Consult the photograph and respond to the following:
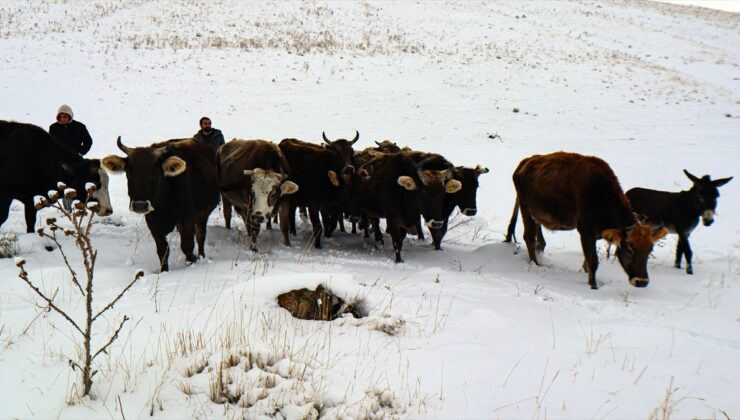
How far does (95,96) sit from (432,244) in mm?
19233

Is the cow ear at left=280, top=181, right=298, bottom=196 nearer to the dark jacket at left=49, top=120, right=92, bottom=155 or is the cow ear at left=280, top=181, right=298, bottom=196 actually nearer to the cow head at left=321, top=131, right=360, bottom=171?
the cow head at left=321, top=131, right=360, bottom=171

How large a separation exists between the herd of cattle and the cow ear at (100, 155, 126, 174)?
0.7 inches

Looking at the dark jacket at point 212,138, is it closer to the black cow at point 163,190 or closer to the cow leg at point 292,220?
the cow leg at point 292,220

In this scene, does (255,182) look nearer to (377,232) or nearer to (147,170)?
(147,170)

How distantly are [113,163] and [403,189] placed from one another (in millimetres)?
4568

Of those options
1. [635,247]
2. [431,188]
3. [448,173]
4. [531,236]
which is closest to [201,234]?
[431,188]

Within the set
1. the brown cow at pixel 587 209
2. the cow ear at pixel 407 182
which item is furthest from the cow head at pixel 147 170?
the brown cow at pixel 587 209

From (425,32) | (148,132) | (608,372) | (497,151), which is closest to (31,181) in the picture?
(608,372)

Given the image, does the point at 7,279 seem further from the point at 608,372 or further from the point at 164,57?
the point at 164,57

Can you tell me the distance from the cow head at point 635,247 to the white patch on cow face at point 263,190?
4938mm

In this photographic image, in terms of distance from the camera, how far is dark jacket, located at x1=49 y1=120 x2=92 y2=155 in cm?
938

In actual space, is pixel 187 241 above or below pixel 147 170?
below

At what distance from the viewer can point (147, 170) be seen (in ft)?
21.5

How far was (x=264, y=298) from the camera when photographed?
4.79 metres
